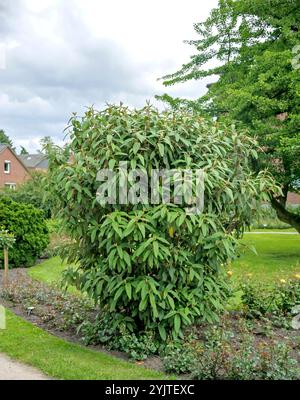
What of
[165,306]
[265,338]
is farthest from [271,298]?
[165,306]

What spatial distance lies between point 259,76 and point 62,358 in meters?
9.45

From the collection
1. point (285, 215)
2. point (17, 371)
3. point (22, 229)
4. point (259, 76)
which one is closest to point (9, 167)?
point (22, 229)

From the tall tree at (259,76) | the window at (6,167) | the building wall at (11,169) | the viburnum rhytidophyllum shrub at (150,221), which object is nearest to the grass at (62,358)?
the viburnum rhytidophyllum shrub at (150,221)

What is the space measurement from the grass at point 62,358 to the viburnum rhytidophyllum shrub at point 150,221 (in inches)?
21.2

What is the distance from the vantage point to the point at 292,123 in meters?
11.4

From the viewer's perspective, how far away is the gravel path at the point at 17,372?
165 inches

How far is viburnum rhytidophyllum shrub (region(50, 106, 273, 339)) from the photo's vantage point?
4.71m

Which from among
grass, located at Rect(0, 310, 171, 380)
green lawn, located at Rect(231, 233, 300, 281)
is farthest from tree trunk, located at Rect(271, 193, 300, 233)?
grass, located at Rect(0, 310, 171, 380)

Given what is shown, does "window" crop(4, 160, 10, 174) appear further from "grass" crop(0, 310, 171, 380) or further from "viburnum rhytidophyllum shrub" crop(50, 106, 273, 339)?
"viburnum rhytidophyllum shrub" crop(50, 106, 273, 339)

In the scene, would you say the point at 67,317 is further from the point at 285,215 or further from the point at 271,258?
the point at 285,215

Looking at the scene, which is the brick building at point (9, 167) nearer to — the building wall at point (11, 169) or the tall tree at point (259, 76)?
the building wall at point (11, 169)

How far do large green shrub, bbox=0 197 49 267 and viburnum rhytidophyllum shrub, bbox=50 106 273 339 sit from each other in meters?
6.64
